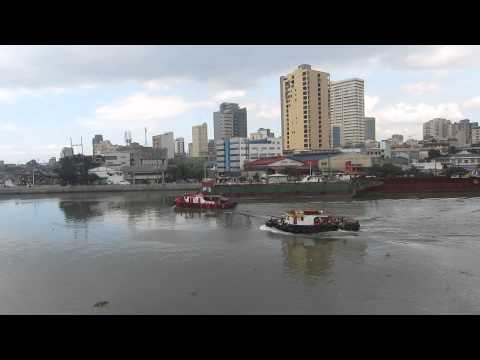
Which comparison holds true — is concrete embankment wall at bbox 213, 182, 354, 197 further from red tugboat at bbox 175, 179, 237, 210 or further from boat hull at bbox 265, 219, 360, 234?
boat hull at bbox 265, 219, 360, 234

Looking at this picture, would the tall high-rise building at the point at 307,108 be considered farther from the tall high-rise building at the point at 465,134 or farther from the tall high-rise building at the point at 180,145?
the tall high-rise building at the point at 180,145

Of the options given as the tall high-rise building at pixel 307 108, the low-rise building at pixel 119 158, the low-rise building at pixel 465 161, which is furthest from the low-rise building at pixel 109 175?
the low-rise building at pixel 465 161

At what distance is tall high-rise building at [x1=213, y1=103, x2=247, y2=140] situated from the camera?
7250 cm

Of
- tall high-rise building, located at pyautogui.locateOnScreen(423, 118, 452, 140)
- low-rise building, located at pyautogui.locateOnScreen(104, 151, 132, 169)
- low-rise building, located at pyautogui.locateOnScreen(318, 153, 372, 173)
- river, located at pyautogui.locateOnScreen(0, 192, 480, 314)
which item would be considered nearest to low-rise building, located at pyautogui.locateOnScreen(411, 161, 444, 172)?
low-rise building, located at pyautogui.locateOnScreen(318, 153, 372, 173)

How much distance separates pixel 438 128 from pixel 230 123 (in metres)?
41.0

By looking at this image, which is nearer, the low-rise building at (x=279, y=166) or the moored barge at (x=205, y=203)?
the moored barge at (x=205, y=203)

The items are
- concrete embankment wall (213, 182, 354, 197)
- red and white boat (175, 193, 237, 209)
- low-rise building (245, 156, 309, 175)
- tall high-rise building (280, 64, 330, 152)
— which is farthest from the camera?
tall high-rise building (280, 64, 330, 152)

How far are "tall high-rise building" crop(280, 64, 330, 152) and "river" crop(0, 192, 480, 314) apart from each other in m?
30.0

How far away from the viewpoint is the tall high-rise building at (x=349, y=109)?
69.6m

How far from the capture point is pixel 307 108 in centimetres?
4388

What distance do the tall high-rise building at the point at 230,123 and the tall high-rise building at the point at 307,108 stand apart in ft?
87.5

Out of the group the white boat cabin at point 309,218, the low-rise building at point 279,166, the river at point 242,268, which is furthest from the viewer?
the low-rise building at point 279,166

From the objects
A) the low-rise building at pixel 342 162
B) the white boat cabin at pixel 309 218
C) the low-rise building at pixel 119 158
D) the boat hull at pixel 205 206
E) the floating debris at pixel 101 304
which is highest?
the low-rise building at pixel 119 158

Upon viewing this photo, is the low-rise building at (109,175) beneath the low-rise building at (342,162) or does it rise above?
beneath
